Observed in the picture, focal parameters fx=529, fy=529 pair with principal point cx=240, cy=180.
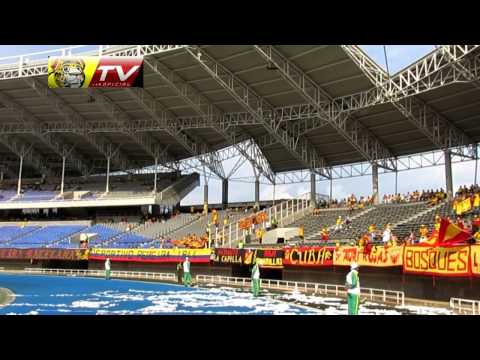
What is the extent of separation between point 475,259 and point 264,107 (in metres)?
27.4

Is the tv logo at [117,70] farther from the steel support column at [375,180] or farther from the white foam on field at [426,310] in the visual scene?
the steel support column at [375,180]

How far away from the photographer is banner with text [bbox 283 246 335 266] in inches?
1004

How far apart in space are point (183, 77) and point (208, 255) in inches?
543

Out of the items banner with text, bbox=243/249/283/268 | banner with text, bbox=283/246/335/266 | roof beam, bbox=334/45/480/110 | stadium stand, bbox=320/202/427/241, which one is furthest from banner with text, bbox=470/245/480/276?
stadium stand, bbox=320/202/427/241

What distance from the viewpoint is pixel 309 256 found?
2675cm

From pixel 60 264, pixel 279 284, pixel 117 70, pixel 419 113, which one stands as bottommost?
pixel 279 284

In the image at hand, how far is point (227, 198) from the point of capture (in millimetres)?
57000

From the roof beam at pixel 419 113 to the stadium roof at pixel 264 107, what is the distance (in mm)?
70

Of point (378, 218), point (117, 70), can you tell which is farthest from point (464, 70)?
point (117, 70)

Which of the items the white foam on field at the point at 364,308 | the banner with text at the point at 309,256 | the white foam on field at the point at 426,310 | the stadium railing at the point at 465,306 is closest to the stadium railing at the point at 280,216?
the banner with text at the point at 309,256

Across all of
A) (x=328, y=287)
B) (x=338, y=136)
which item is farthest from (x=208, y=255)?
(x=338, y=136)

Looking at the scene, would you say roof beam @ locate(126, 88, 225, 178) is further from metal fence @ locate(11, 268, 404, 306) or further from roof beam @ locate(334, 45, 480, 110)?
roof beam @ locate(334, 45, 480, 110)

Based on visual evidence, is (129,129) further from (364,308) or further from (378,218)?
(364,308)
